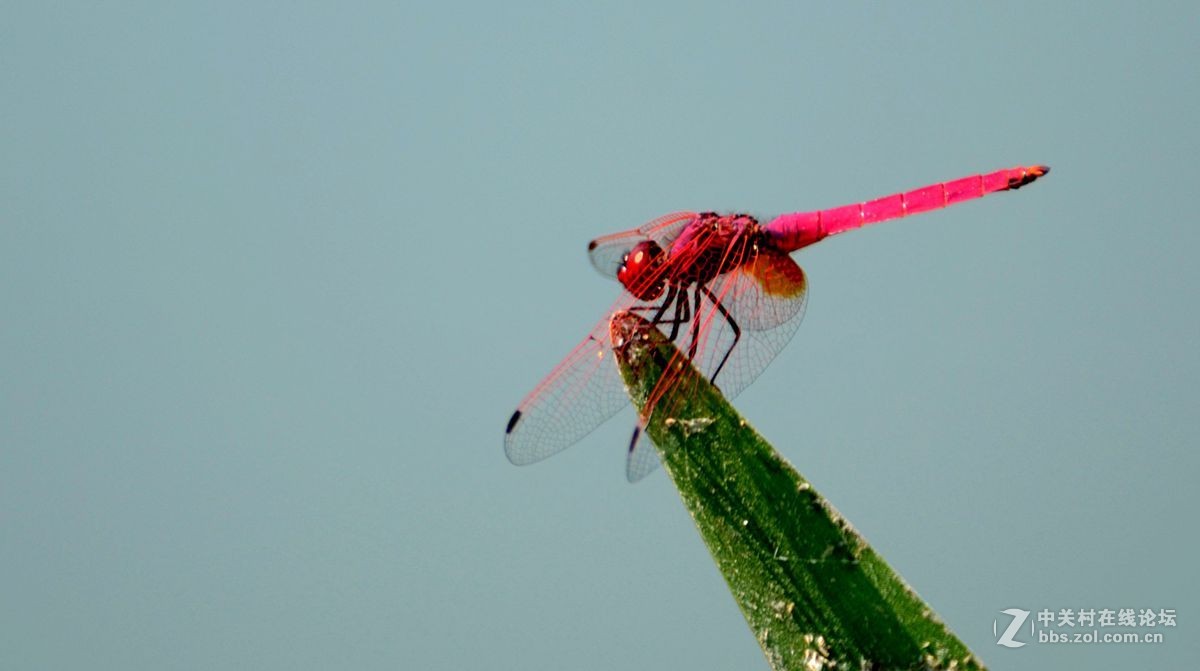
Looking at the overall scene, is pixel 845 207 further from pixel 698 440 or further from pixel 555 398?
pixel 698 440

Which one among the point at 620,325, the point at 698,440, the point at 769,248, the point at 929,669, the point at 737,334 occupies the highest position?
the point at 769,248

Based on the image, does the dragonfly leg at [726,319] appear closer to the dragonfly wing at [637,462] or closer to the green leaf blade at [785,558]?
the dragonfly wing at [637,462]

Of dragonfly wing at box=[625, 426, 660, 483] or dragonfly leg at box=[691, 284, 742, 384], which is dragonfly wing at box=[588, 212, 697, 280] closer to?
dragonfly leg at box=[691, 284, 742, 384]

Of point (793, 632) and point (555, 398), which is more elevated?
point (555, 398)

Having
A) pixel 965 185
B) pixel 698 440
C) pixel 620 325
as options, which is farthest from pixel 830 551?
pixel 965 185

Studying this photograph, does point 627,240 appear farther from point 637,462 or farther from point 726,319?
point 637,462

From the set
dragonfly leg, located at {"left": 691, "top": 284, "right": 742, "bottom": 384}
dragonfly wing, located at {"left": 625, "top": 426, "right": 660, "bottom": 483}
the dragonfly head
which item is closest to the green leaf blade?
dragonfly wing, located at {"left": 625, "top": 426, "right": 660, "bottom": 483}

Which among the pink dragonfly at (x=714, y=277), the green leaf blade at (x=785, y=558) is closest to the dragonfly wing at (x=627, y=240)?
the pink dragonfly at (x=714, y=277)
